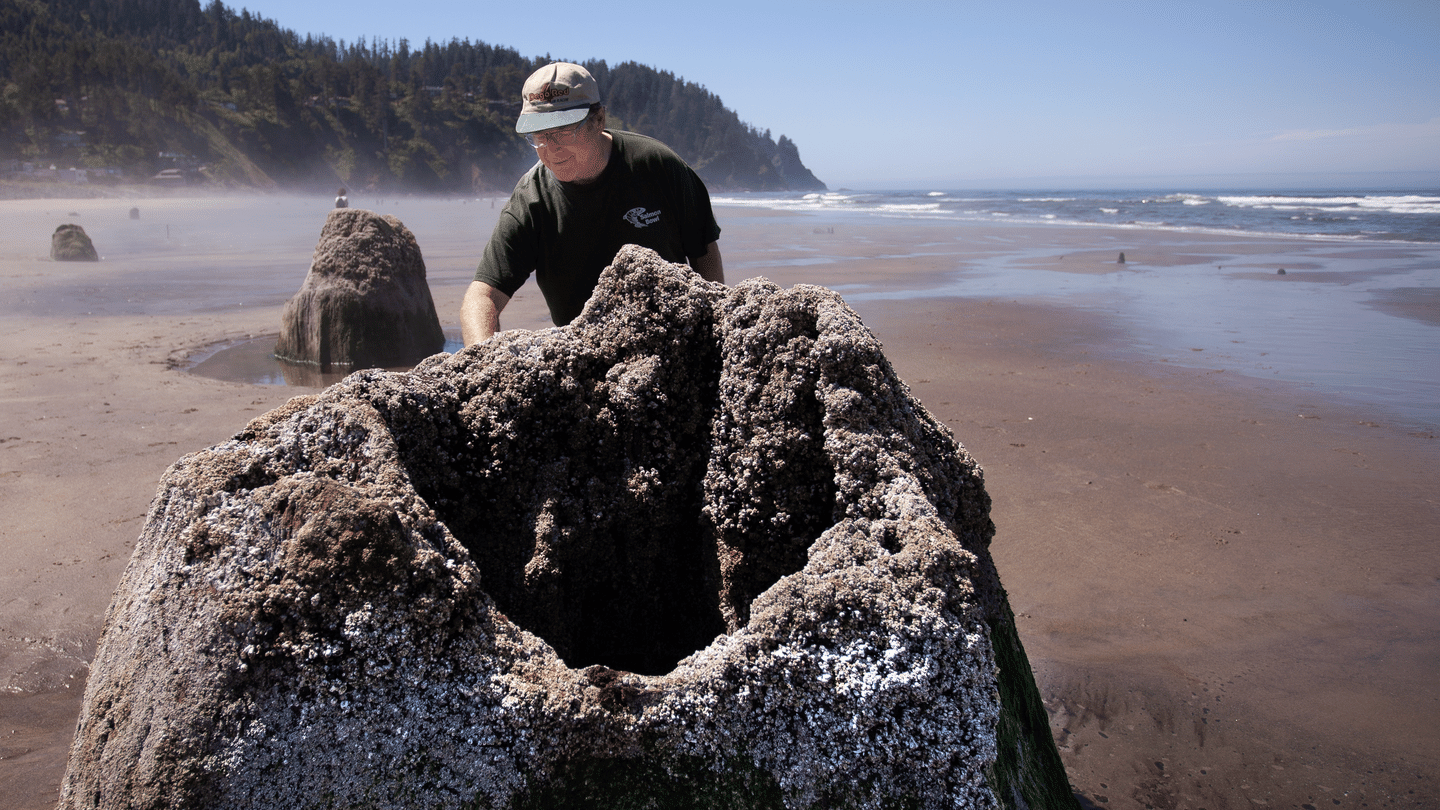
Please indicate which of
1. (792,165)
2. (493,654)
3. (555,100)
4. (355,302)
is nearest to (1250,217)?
→ (355,302)

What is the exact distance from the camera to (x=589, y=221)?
2.95 meters

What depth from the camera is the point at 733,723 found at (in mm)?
1297

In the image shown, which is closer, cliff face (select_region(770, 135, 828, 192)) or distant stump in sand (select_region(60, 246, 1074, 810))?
distant stump in sand (select_region(60, 246, 1074, 810))

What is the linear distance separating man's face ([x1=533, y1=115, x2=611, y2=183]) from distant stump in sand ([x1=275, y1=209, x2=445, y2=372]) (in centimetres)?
671

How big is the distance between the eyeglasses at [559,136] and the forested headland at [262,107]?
67.2m

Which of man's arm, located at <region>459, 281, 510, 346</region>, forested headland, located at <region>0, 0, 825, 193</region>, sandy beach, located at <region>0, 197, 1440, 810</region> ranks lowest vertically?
sandy beach, located at <region>0, 197, 1440, 810</region>

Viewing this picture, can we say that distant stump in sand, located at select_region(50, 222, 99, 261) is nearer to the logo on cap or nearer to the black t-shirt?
the black t-shirt

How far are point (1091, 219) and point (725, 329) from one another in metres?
37.7

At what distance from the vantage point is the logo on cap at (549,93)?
2582mm

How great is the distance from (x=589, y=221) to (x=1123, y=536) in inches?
139

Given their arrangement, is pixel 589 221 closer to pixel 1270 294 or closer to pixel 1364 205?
pixel 1270 294

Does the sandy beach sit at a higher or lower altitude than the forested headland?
lower

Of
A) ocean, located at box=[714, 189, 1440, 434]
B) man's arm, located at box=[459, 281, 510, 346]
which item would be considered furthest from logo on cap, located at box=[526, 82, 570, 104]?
ocean, located at box=[714, 189, 1440, 434]

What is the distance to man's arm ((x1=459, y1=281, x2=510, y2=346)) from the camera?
260cm
